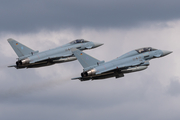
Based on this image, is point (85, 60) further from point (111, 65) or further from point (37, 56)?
point (37, 56)

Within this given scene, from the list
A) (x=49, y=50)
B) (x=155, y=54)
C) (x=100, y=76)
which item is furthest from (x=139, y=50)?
(x=49, y=50)

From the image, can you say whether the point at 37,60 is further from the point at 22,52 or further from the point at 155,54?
the point at 155,54

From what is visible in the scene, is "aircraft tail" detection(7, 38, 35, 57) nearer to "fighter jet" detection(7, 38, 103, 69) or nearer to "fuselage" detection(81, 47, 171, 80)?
"fighter jet" detection(7, 38, 103, 69)

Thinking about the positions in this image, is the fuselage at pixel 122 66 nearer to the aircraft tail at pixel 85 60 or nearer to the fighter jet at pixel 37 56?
the aircraft tail at pixel 85 60

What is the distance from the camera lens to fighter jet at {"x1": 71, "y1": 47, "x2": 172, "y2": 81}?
84.3 metres

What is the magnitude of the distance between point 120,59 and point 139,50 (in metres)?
5.33

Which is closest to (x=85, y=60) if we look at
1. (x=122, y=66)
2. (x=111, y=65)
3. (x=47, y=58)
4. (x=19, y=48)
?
(x=111, y=65)

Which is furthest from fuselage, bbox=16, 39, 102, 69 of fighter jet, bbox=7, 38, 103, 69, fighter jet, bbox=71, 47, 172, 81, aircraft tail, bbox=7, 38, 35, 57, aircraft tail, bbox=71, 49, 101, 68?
aircraft tail, bbox=71, 49, 101, 68

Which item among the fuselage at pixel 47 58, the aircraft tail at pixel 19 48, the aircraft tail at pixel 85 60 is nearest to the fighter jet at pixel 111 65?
the aircraft tail at pixel 85 60

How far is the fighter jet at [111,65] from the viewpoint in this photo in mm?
84312

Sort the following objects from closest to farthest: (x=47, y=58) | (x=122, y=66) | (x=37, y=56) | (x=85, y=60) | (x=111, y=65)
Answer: (x=85, y=60) → (x=111, y=65) → (x=122, y=66) → (x=37, y=56) → (x=47, y=58)

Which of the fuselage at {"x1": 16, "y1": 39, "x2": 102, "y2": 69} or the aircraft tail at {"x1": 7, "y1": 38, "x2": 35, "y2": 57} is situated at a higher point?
the aircraft tail at {"x1": 7, "y1": 38, "x2": 35, "y2": 57}

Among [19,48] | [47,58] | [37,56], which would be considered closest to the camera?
[37,56]

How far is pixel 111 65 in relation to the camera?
85.9 metres
